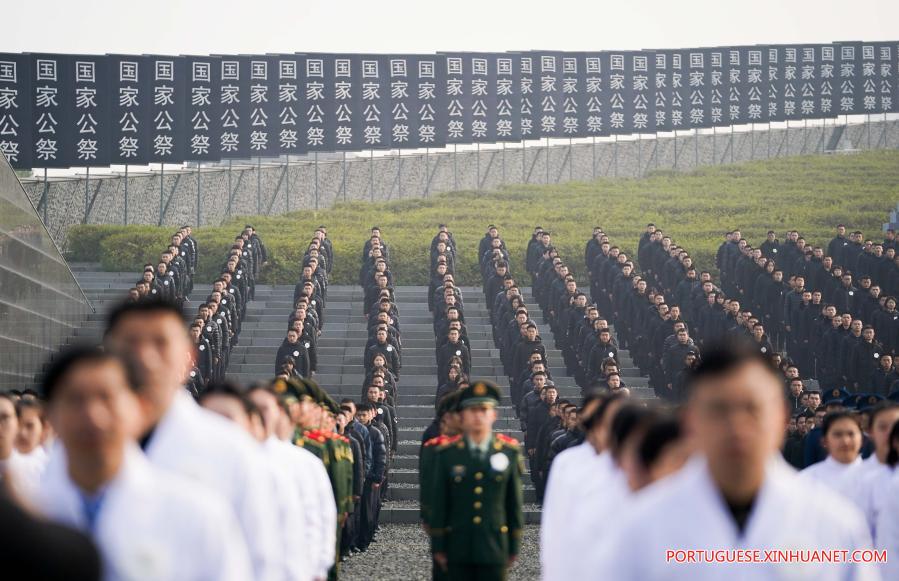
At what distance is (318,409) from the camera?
37.1 ft

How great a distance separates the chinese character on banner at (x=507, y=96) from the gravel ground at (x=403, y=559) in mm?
18734

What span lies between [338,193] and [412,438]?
64.5ft

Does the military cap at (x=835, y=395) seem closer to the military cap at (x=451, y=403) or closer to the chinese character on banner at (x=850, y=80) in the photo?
the military cap at (x=451, y=403)

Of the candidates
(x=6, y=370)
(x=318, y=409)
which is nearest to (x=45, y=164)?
(x=6, y=370)

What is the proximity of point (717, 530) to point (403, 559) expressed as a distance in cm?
1091

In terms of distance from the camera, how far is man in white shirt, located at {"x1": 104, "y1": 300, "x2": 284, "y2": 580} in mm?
4434

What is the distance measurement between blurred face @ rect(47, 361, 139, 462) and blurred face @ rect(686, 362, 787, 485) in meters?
1.30

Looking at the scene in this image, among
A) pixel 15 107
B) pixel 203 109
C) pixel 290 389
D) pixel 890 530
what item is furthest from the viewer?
pixel 203 109

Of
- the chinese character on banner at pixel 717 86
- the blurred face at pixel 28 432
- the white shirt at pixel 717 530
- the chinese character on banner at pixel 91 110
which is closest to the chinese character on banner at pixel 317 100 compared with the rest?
the chinese character on banner at pixel 91 110

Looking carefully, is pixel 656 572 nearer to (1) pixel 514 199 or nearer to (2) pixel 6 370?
(2) pixel 6 370

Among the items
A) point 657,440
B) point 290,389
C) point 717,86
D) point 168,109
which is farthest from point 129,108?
point 657,440

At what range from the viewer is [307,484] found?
7652 mm

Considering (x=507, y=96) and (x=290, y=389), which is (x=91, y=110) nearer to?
(x=507, y=96)

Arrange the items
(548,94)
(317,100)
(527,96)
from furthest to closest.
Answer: (548,94) < (527,96) < (317,100)
